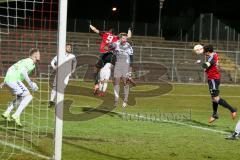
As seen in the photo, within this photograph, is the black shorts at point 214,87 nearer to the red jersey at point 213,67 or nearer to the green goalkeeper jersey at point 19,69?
the red jersey at point 213,67

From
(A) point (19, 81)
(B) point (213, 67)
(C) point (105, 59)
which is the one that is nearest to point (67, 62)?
(A) point (19, 81)

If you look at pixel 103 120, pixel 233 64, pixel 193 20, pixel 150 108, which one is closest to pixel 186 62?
pixel 233 64

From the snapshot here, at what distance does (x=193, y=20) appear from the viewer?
2110 inches

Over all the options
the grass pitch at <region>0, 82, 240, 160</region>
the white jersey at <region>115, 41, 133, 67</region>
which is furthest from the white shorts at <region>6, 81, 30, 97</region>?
the white jersey at <region>115, 41, 133, 67</region>

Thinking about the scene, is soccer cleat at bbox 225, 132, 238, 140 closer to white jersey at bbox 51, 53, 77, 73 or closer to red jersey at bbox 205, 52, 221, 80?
red jersey at bbox 205, 52, 221, 80

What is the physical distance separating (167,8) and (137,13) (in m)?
2.95

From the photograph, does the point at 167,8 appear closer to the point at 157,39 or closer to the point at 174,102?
the point at 157,39

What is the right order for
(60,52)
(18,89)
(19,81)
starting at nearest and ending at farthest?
(60,52) < (18,89) < (19,81)

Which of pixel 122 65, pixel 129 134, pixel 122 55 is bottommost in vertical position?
pixel 129 134

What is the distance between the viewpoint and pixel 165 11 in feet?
177

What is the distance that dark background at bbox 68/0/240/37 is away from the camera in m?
51.7

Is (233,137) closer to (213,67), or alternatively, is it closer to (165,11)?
(213,67)

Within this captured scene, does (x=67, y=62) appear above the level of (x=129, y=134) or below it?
above

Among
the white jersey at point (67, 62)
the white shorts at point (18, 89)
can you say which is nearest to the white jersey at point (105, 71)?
the white jersey at point (67, 62)
